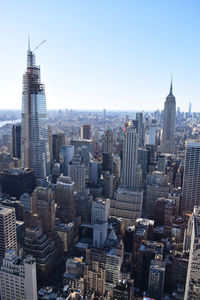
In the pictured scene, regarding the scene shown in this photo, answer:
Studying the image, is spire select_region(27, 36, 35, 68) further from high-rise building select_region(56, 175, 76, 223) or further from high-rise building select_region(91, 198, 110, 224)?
high-rise building select_region(91, 198, 110, 224)

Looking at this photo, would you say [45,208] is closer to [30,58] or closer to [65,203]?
[65,203]

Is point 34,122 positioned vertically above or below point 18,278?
above

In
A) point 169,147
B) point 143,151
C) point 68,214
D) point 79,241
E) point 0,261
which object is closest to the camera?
point 0,261

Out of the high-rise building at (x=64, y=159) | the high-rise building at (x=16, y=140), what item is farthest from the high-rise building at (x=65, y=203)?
the high-rise building at (x=16, y=140)

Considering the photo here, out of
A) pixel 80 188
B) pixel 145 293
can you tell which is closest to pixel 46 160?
pixel 80 188

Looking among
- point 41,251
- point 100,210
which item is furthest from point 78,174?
point 41,251

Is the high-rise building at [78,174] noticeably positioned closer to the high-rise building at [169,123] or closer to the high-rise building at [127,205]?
Answer: the high-rise building at [127,205]

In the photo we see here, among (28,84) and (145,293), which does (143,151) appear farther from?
(145,293)
